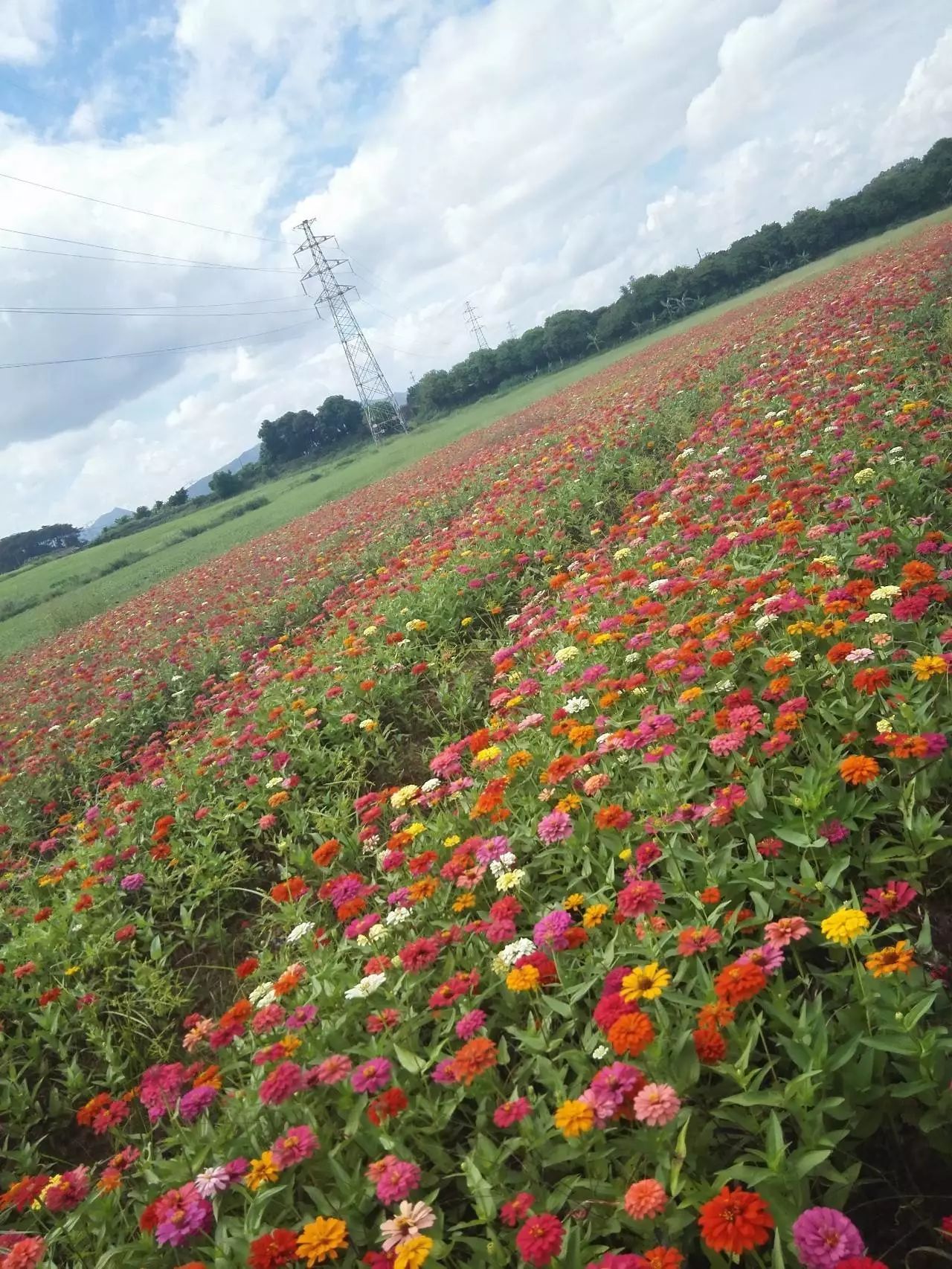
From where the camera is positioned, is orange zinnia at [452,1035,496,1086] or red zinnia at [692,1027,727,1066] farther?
orange zinnia at [452,1035,496,1086]

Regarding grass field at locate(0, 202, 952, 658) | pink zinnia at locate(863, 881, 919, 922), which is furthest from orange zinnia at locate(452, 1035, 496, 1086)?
grass field at locate(0, 202, 952, 658)

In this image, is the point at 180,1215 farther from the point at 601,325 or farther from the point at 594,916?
the point at 601,325

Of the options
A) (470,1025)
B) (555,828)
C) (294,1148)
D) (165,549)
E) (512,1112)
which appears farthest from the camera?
(165,549)

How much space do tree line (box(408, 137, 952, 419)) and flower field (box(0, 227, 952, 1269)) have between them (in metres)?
58.8

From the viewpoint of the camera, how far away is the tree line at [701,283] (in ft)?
177

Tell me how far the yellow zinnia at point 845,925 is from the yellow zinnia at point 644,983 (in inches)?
15.6

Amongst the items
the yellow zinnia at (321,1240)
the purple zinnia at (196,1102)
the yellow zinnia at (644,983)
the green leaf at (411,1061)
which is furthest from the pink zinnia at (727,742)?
the purple zinnia at (196,1102)

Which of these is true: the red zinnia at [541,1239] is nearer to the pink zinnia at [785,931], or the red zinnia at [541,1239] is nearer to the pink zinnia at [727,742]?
the pink zinnia at [785,931]

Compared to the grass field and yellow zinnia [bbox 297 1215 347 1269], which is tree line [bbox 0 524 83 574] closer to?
the grass field

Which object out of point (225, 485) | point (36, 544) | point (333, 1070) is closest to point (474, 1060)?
point (333, 1070)

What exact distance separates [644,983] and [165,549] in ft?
108

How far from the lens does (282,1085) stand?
2041mm

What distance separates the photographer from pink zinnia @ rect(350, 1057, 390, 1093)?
6.77 ft

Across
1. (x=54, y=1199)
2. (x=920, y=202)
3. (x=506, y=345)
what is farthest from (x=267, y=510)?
(x=920, y=202)
